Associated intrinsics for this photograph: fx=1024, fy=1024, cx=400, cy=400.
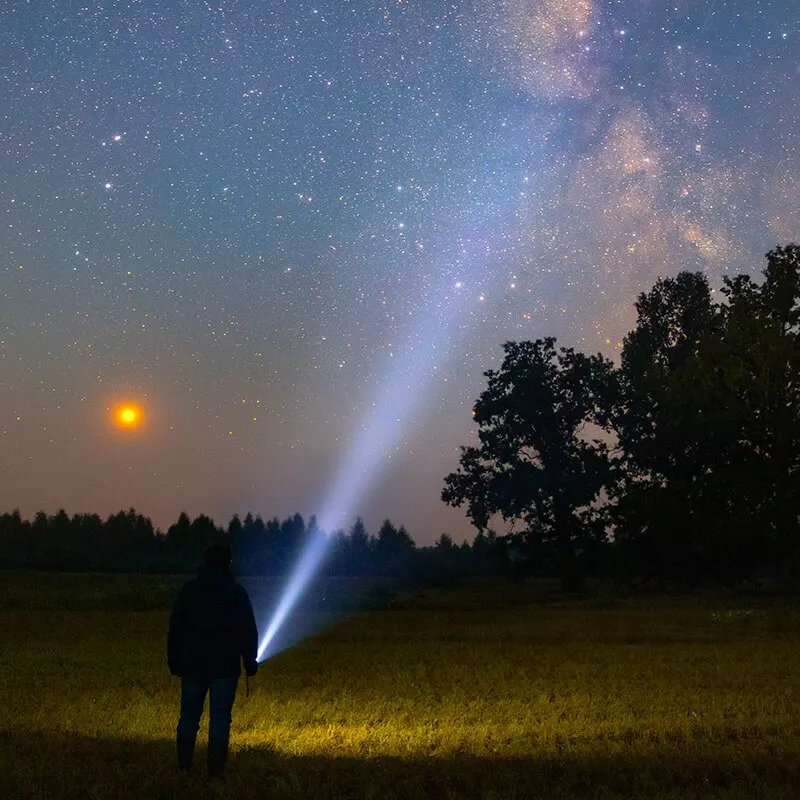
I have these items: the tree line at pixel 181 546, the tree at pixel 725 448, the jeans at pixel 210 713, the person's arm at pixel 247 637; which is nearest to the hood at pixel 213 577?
the person's arm at pixel 247 637

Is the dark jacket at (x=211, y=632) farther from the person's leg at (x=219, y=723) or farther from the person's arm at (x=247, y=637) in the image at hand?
the person's leg at (x=219, y=723)

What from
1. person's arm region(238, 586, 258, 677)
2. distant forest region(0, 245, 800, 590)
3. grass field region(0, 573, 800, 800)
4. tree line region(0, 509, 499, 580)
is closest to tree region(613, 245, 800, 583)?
distant forest region(0, 245, 800, 590)

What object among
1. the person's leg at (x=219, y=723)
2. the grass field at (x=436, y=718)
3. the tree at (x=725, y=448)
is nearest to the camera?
the grass field at (x=436, y=718)

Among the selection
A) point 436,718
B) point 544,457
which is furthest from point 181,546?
point 436,718

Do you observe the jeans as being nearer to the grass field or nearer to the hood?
the grass field

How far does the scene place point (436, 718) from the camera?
1292 cm

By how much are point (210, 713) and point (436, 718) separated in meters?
4.52

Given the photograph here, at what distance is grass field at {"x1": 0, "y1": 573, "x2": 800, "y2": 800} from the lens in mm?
8875

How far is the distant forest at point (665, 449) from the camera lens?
158 feet

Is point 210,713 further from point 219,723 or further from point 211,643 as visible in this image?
point 211,643

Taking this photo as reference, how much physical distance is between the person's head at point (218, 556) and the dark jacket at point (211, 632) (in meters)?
0.05

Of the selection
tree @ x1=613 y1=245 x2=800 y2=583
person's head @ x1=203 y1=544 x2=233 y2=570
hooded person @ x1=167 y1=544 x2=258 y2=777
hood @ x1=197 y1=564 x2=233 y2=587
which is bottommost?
hooded person @ x1=167 y1=544 x2=258 y2=777

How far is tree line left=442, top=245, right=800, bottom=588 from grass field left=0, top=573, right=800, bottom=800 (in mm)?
22127

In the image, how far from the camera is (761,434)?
4853 cm
